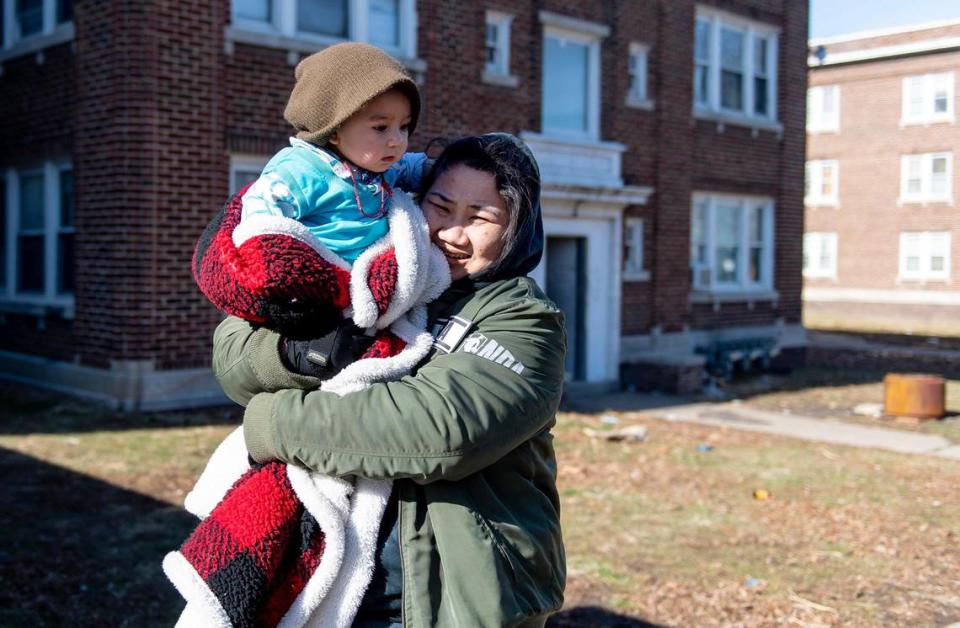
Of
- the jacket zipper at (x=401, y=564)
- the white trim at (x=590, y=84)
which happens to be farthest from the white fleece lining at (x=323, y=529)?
the white trim at (x=590, y=84)

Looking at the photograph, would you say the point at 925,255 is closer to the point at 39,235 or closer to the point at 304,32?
the point at 304,32

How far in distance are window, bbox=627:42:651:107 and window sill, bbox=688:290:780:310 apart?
147 inches

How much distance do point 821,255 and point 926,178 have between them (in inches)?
201

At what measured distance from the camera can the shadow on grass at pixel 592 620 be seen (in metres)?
5.42

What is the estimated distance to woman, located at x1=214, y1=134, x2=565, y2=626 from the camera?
194cm

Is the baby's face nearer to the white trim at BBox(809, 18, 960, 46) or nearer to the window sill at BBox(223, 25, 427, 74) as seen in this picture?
the window sill at BBox(223, 25, 427, 74)

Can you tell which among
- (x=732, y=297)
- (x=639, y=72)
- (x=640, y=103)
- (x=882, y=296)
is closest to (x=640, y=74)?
(x=639, y=72)

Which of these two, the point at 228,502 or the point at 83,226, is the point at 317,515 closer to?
the point at 228,502

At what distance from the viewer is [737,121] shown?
18.5m

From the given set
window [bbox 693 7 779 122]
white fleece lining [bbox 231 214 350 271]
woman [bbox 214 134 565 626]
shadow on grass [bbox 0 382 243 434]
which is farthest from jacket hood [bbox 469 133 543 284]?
window [bbox 693 7 779 122]

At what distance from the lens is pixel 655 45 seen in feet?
55.0

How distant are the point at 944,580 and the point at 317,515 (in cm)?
569

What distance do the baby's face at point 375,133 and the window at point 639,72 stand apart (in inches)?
586

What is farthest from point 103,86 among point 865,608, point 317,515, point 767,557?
point 317,515
